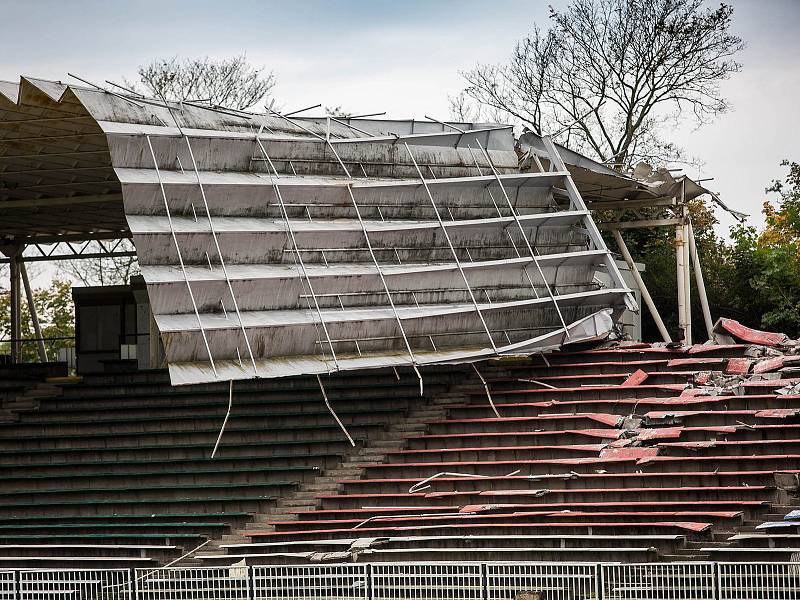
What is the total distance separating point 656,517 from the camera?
19.3 meters

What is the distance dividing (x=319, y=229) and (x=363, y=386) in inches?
147

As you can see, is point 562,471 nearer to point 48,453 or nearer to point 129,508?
point 129,508

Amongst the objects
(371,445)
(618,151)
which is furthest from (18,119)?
(618,151)

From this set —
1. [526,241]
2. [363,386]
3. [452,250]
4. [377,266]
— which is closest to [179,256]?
[377,266]

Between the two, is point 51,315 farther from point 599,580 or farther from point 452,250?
point 599,580

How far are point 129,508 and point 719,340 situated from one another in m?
12.1

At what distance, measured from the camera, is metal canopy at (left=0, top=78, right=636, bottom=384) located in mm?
22281

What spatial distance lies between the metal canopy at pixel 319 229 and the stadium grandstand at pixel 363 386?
0.19 feet

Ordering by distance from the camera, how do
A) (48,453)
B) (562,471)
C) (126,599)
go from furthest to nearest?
(48,453), (562,471), (126,599)

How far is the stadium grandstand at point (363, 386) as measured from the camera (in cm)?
1995

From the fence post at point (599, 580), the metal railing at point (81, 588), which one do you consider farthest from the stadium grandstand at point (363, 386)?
the fence post at point (599, 580)

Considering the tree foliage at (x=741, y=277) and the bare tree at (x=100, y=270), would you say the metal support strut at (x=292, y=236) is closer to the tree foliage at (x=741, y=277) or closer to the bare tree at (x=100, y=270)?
the tree foliage at (x=741, y=277)

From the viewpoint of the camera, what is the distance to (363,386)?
1026 inches

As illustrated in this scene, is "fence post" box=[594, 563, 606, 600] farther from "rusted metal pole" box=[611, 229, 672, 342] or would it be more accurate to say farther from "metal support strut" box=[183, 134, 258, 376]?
"rusted metal pole" box=[611, 229, 672, 342]
